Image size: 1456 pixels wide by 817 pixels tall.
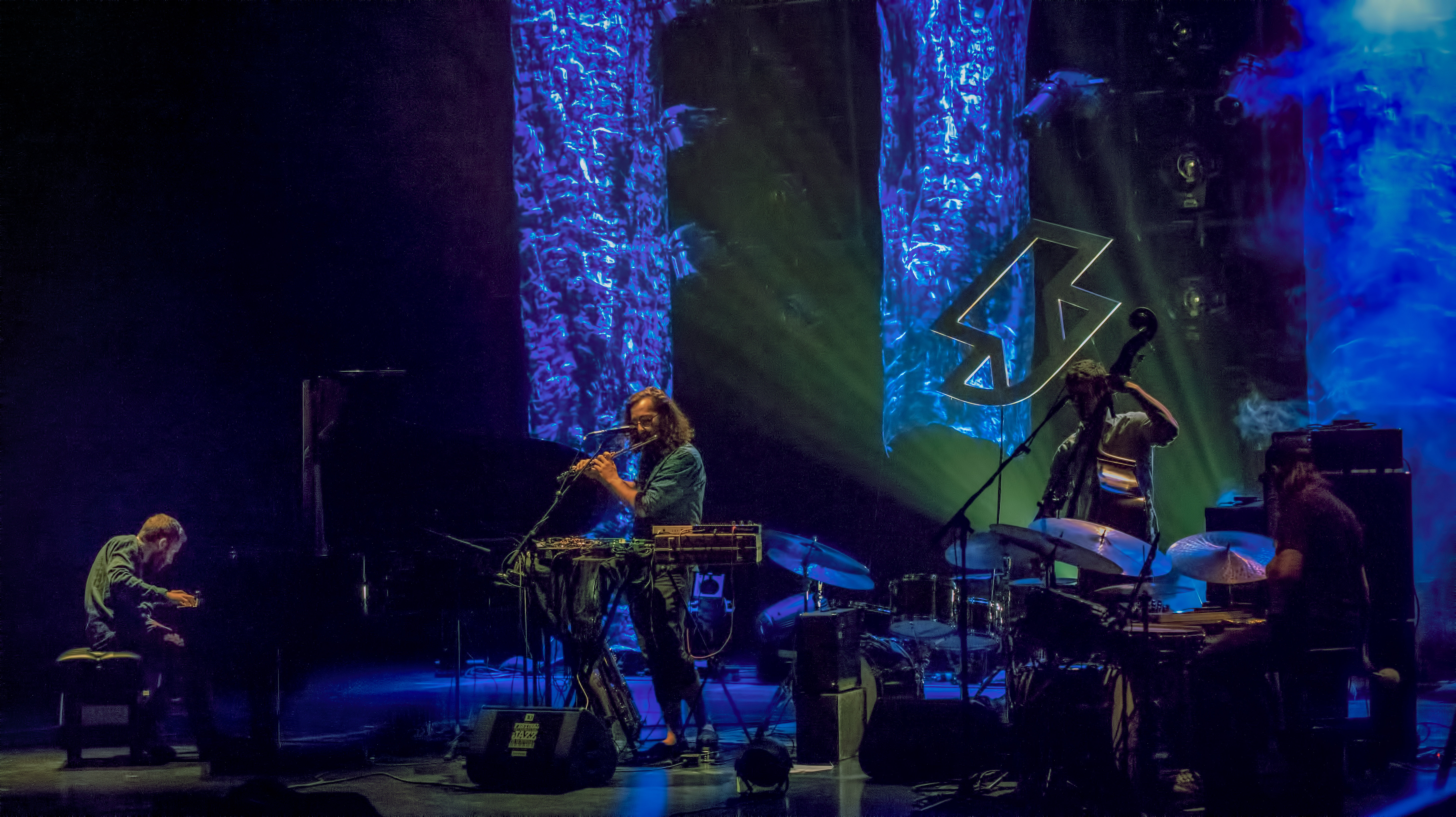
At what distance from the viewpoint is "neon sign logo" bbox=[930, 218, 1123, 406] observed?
842 centimetres

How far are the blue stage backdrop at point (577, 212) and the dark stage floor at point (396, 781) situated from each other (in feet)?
9.54

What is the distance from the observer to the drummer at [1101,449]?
481 centimetres

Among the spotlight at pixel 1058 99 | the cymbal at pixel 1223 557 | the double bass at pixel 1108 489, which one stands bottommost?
the cymbal at pixel 1223 557

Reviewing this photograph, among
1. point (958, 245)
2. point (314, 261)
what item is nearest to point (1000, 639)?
point (958, 245)

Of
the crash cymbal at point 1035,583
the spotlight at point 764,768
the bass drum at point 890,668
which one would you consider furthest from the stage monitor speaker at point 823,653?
the crash cymbal at point 1035,583

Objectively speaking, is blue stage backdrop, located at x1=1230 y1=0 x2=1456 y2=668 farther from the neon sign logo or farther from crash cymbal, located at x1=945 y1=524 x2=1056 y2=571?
crash cymbal, located at x1=945 y1=524 x2=1056 y2=571

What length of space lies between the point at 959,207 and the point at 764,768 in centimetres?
536

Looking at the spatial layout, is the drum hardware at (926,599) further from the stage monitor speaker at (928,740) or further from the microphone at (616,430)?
the microphone at (616,430)

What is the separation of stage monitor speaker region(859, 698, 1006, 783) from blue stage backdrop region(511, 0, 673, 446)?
495cm

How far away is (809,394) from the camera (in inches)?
367

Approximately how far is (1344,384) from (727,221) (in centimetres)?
486

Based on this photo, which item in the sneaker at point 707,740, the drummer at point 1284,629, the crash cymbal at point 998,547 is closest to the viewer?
the drummer at point 1284,629

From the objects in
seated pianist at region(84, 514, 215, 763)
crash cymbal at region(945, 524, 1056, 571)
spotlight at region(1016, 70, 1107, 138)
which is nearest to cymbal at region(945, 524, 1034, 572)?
crash cymbal at region(945, 524, 1056, 571)

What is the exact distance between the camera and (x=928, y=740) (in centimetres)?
464
